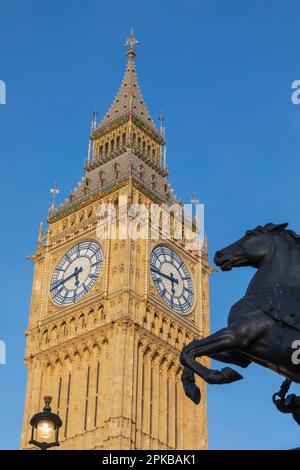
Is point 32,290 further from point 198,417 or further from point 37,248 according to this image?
point 198,417

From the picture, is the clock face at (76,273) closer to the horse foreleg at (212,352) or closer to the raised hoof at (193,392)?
the horse foreleg at (212,352)

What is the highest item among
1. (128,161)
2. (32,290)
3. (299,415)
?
(128,161)

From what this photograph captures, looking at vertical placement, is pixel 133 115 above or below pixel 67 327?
above

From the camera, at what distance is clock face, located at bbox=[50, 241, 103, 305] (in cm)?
4600

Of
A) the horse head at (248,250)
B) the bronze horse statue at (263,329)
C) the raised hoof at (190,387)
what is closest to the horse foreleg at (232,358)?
the bronze horse statue at (263,329)

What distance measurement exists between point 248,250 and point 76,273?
36.4 meters

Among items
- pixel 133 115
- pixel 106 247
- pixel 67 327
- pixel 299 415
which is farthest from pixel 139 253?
pixel 299 415

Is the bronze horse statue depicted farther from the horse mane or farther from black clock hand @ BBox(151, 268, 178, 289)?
black clock hand @ BBox(151, 268, 178, 289)

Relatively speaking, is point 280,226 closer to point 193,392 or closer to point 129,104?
point 193,392

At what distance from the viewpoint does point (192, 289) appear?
157ft

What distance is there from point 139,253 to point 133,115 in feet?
40.2

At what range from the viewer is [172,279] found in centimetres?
4706

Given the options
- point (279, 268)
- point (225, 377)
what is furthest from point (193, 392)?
point (279, 268)

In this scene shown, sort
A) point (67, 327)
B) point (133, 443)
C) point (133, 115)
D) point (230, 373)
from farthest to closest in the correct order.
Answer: point (133, 115), point (67, 327), point (133, 443), point (230, 373)
